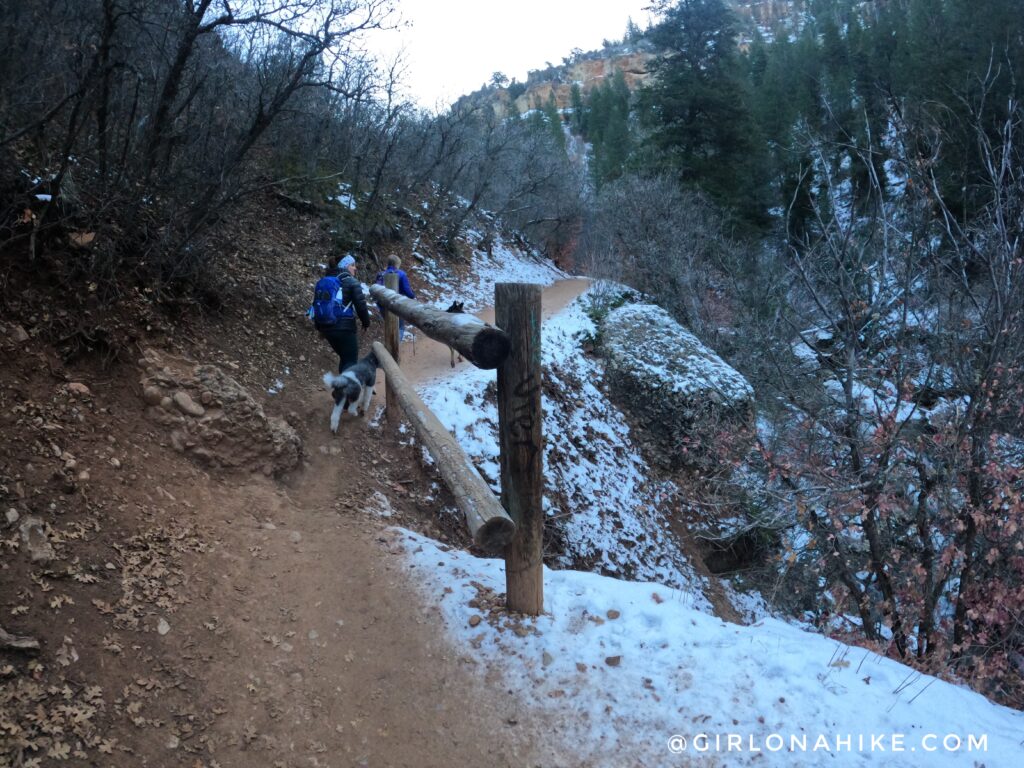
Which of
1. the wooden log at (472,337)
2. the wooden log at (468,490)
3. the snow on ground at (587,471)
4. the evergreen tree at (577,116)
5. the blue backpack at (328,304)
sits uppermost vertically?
the evergreen tree at (577,116)

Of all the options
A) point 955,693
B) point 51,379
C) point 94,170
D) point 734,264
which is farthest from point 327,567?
point 734,264

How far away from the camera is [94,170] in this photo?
6.38m

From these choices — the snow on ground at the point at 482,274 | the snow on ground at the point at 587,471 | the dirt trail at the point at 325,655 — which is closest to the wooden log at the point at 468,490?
the dirt trail at the point at 325,655

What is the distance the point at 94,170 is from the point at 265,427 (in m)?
3.79

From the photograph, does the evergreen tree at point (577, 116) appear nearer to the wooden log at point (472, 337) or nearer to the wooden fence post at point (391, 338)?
the wooden fence post at point (391, 338)

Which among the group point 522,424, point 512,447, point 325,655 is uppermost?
point 522,424

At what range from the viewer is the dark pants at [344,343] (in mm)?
6770

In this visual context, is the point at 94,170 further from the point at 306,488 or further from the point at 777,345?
the point at 777,345

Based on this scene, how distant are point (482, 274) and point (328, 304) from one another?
1206cm

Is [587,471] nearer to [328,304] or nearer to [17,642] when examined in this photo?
[328,304]

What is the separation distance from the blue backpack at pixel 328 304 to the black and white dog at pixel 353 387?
1.97ft

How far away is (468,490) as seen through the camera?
3.20 metres

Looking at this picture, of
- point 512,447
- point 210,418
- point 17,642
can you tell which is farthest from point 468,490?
point 210,418

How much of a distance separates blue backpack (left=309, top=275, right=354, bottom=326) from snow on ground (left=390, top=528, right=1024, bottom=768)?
4015 mm
